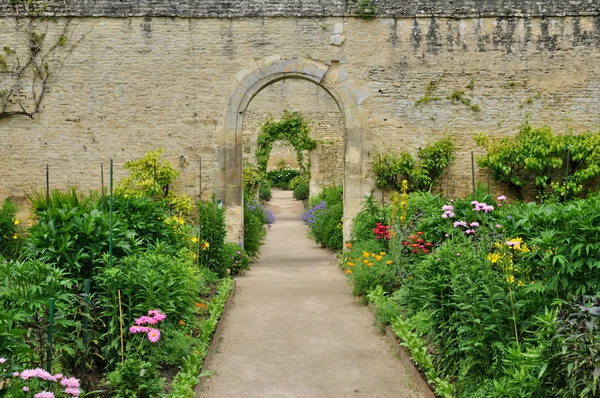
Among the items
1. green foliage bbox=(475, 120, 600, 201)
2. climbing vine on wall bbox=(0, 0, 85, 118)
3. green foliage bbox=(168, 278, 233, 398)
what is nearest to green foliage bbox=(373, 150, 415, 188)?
green foliage bbox=(475, 120, 600, 201)

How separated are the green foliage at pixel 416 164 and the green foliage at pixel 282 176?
69.4 ft

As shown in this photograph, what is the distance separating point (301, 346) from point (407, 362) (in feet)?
3.96

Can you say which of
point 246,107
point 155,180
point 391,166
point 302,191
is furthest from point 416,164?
point 302,191

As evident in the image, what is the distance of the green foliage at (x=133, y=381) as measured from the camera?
438 cm

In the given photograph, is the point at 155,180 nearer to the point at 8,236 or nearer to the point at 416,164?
the point at 8,236

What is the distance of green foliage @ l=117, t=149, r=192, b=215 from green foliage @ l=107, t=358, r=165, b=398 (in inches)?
253

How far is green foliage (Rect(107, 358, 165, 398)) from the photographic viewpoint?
4379 millimetres

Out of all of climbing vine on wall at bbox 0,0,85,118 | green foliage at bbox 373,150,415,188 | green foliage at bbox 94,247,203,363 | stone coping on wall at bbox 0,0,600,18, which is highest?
stone coping on wall at bbox 0,0,600,18

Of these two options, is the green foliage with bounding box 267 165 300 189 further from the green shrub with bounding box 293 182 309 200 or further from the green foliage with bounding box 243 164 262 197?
the green foliage with bounding box 243 164 262 197

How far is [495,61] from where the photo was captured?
1120 centimetres

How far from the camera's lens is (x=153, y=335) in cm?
463

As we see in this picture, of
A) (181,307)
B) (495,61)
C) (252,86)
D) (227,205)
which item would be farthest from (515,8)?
(181,307)

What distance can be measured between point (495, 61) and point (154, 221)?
287 inches

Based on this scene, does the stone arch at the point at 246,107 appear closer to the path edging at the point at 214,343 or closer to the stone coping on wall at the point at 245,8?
the stone coping on wall at the point at 245,8
